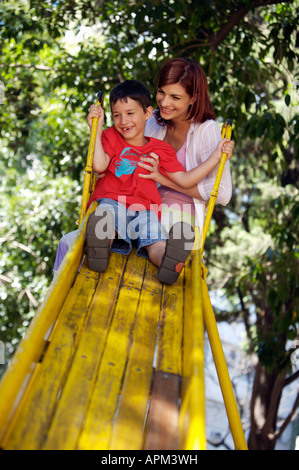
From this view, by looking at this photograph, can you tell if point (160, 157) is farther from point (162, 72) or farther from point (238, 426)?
point (238, 426)

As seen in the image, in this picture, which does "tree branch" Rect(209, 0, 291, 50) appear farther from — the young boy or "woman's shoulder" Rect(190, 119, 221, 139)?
the young boy

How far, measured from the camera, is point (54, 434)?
1.92 metres

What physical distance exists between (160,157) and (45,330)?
1.68 meters

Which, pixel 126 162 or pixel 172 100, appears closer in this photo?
pixel 126 162

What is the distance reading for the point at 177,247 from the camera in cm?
290

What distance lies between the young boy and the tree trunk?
510cm

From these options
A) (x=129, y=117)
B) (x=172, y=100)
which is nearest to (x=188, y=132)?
(x=172, y=100)

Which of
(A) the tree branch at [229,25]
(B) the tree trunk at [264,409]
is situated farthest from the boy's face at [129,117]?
(B) the tree trunk at [264,409]

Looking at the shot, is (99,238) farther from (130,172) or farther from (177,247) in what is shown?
(130,172)

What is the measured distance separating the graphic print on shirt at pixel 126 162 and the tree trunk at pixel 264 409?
523 cm

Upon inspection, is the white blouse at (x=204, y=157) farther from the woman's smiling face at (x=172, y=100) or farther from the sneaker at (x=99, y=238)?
the sneaker at (x=99, y=238)

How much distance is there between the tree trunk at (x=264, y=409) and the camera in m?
8.05

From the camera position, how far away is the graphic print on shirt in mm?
3492

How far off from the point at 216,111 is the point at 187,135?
2.87 meters
